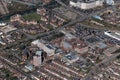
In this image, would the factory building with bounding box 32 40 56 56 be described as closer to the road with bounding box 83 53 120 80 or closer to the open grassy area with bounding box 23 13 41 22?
the road with bounding box 83 53 120 80

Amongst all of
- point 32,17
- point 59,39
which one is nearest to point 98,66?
point 59,39

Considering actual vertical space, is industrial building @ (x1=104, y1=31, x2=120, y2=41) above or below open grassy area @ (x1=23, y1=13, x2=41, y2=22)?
below

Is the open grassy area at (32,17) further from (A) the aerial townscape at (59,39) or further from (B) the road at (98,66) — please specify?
(B) the road at (98,66)

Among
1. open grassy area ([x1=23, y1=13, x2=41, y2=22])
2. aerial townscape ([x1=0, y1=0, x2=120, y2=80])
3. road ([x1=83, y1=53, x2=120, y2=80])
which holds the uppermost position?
open grassy area ([x1=23, y1=13, x2=41, y2=22])

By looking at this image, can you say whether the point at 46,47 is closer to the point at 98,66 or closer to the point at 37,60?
the point at 37,60

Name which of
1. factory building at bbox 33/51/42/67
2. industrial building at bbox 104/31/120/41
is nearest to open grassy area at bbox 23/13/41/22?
industrial building at bbox 104/31/120/41

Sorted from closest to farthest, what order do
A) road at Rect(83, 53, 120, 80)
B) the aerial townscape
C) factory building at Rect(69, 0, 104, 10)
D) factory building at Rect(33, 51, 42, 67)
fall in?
1. road at Rect(83, 53, 120, 80)
2. the aerial townscape
3. factory building at Rect(33, 51, 42, 67)
4. factory building at Rect(69, 0, 104, 10)

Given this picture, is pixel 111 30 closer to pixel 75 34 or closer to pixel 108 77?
pixel 75 34

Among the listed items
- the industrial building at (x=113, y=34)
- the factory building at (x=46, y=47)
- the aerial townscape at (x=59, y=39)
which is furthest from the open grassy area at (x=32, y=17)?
the industrial building at (x=113, y=34)

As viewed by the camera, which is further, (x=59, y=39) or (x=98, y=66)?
(x=59, y=39)
